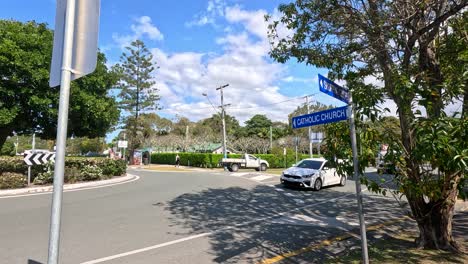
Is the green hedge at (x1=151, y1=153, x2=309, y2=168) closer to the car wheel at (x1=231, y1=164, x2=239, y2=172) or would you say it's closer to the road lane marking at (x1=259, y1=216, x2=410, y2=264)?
the car wheel at (x1=231, y1=164, x2=239, y2=172)

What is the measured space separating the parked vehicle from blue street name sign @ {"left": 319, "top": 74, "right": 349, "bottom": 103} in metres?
28.9

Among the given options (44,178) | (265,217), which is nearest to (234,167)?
(44,178)

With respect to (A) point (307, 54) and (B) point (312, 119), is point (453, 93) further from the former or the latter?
(A) point (307, 54)

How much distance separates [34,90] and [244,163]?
21.9m

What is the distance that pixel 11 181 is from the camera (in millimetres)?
15375

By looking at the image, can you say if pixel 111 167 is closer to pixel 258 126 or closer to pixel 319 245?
pixel 319 245

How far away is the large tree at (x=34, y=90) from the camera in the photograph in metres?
15.1

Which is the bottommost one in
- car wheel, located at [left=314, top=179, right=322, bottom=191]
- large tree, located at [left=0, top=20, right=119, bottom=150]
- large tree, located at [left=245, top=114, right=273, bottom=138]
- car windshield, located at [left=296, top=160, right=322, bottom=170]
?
car wheel, located at [left=314, top=179, right=322, bottom=191]

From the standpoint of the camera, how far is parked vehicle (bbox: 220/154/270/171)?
33.8 metres

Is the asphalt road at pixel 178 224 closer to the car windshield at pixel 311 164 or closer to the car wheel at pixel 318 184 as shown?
the car wheel at pixel 318 184

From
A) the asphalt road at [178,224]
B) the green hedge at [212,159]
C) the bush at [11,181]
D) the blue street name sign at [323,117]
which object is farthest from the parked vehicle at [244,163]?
the blue street name sign at [323,117]

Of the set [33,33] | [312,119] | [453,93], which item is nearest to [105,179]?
[33,33]

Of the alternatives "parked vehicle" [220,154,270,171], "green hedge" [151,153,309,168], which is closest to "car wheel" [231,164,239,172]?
"parked vehicle" [220,154,270,171]

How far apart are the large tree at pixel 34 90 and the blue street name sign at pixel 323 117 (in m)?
13.9
